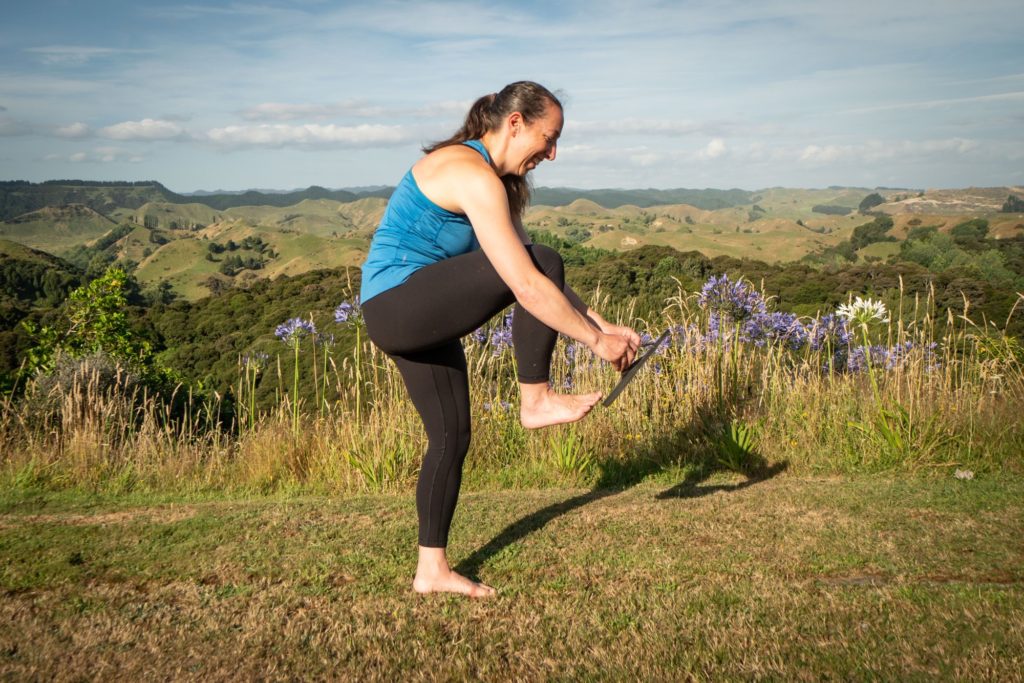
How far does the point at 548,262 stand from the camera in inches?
125

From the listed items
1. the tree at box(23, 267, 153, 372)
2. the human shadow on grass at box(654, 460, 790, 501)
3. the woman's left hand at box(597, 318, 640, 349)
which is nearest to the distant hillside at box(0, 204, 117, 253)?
the tree at box(23, 267, 153, 372)

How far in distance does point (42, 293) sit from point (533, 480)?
137ft

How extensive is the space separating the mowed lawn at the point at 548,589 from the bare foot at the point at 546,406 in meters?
0.68

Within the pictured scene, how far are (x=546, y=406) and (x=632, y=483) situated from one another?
2425 millimetres

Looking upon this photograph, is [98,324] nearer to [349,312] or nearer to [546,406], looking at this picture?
[349,312]

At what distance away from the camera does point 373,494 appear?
5605mm

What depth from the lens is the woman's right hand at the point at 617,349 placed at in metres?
3.05

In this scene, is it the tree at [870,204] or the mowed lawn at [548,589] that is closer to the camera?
the mowed lawn at [548,589]

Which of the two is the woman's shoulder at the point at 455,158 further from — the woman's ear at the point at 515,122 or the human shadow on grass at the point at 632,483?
the human shadow on grass at the point at 632,483

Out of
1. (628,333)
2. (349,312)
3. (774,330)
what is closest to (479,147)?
(628,333)

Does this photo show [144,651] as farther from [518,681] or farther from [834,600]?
[834,600]

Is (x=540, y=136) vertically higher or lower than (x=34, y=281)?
higher

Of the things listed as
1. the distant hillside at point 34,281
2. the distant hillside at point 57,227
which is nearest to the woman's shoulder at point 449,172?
the distant hillside at point 34,281

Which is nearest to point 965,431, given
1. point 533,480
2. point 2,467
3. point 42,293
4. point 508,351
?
point 533,480
